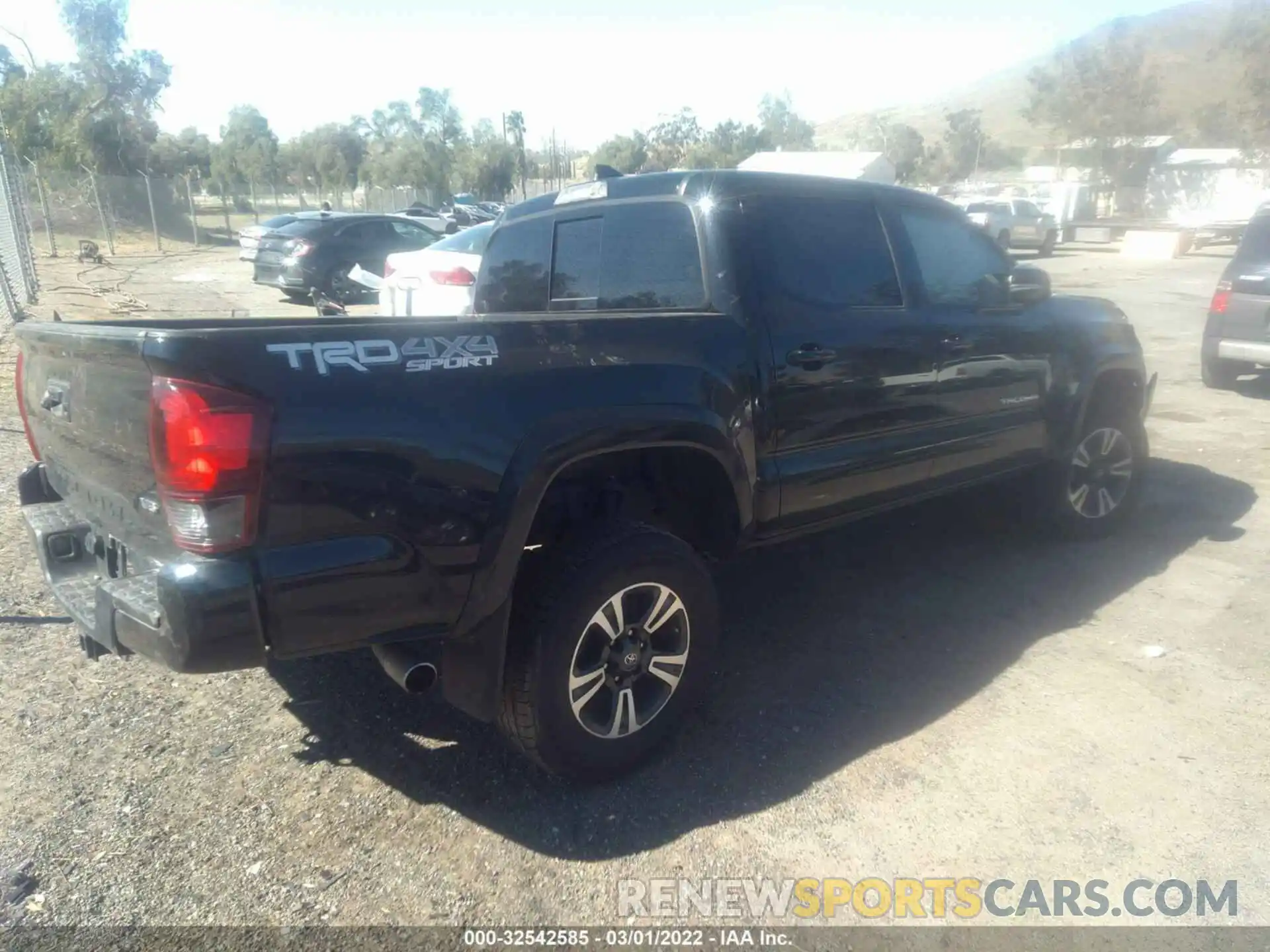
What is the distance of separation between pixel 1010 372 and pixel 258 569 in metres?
3.71

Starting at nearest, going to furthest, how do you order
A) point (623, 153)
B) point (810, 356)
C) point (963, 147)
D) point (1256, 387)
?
point (810, 356)
point (1256, 387)
point (623, 153)
point (963, 147)

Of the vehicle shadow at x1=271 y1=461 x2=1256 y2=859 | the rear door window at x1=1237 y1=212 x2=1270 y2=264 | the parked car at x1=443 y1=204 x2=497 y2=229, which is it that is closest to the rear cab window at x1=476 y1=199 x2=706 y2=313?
the vehicle shadow at x1=271 y1=461 x2=1256 y2=859

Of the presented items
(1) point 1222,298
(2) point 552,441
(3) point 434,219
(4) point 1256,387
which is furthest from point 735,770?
(3) point 434,219

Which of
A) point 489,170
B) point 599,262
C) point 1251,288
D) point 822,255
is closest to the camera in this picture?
point 822,255

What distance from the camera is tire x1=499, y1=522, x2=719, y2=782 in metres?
2.88

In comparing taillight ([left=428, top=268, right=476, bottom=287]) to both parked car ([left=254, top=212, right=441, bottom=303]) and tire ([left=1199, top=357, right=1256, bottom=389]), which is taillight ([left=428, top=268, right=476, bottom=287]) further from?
tire ([left=1199, top=357, right=1256, bottom=389])

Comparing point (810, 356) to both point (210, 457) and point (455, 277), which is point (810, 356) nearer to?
point (210, 457)

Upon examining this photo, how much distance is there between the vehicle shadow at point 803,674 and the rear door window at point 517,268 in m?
1.74

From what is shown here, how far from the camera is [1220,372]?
9.59 metres

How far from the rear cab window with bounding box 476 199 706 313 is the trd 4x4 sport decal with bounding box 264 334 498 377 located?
3.83ft

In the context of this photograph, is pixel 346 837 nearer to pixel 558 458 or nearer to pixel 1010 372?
pixel 558 458

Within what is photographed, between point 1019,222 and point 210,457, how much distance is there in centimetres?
3080

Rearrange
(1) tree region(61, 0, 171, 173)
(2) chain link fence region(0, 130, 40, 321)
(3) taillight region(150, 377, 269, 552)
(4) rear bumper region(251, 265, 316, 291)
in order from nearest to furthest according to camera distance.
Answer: (3) taillight region(150, 377, 269, 552)
(2) chain link fence region(0, 130, 40, 321)
(4) rear bumper region(251, 265, 316, 291)
(1) tree region(61, 0, 171, 173)

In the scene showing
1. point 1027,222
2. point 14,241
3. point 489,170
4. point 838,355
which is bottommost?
point 1027,222
